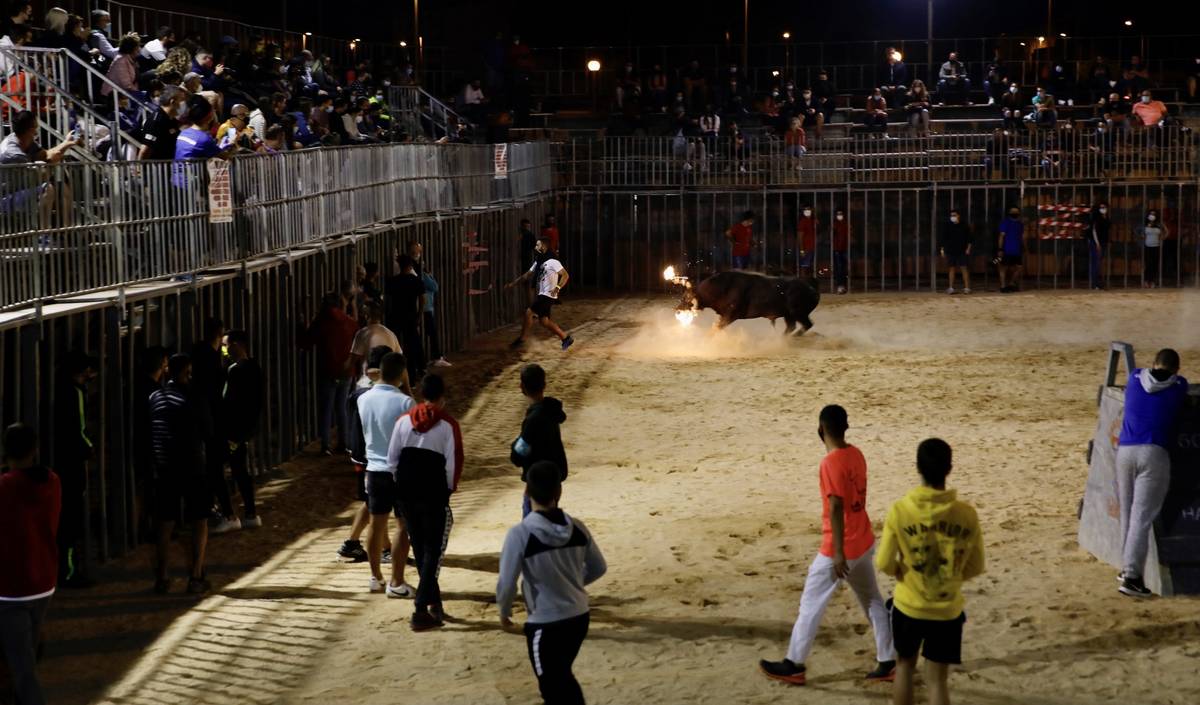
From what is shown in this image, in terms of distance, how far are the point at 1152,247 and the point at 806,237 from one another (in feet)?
26.1

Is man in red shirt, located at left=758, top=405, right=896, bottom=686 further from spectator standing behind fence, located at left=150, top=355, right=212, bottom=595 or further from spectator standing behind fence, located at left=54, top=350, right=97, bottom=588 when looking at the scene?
spectator standing behind fence, located at left=54, top=350, right=97, bottom=588

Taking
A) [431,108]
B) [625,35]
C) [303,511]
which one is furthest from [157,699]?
[625,35]

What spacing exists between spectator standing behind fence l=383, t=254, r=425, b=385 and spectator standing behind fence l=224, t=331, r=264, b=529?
22.5ft

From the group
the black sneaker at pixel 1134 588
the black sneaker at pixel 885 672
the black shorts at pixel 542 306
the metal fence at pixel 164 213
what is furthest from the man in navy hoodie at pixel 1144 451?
the black shorts at pixel 542 306

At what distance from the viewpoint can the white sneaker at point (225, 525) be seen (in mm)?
13655

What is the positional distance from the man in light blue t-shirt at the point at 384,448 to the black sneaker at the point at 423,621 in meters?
0.70

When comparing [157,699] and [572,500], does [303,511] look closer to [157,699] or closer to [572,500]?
[572,500]

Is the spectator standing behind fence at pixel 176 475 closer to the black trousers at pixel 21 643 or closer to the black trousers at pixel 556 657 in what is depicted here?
the black trousers at pixel 21 643

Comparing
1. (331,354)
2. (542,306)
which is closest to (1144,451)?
(331,354)

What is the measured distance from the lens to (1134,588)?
10945 mm

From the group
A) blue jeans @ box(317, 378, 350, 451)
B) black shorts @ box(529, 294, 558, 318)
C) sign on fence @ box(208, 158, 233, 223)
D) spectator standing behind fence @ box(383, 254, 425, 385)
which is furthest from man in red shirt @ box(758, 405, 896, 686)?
black shorts @ box(529, 294, 558, 318)

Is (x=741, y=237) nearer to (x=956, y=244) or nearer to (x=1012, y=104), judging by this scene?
(x=956, y=244)

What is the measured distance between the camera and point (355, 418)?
12.0m

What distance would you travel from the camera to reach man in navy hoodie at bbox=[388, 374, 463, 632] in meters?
10.3
